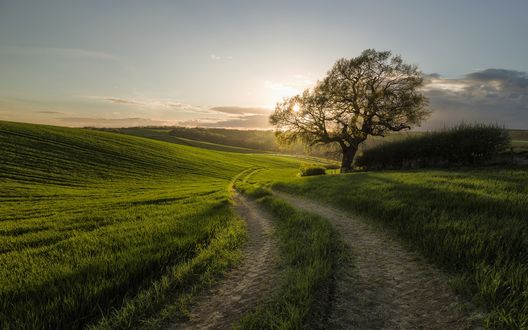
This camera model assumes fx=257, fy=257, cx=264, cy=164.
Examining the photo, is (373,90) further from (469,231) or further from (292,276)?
(292,276)

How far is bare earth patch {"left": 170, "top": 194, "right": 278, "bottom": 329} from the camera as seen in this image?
4.38 meters

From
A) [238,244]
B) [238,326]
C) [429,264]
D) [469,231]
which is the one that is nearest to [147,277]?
[238,326]

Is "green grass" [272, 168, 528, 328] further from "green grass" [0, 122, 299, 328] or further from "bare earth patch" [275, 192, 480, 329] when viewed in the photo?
"green grass" [0, 122, 299, 328]

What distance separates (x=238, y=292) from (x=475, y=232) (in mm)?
5864

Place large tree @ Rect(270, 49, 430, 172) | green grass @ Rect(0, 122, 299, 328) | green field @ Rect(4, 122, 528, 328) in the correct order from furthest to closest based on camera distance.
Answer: large tree @ Rect(270, 49, 430, 172), green grass @ Rect(0, 122, 299, 328), green field @ Rect(4, 122, 528, 328)

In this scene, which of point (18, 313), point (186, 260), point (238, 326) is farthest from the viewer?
point (186, 260)

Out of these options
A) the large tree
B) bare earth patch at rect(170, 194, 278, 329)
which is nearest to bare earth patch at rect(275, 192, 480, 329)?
bare earth patch at rect(170, 194, 278, 329)

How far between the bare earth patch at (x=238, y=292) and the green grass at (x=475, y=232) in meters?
3.65

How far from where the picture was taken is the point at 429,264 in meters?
6.01

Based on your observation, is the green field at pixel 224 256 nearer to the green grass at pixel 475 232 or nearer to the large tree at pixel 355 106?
the green grass at pixel 475 232

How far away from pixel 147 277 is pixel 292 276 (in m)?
3.29

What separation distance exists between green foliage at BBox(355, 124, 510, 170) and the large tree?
574 cm

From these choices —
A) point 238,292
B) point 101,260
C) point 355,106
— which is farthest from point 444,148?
point 101,260

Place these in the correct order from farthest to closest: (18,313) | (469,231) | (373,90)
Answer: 1. (373,90)
2. (469,231)
3. (18,313)
